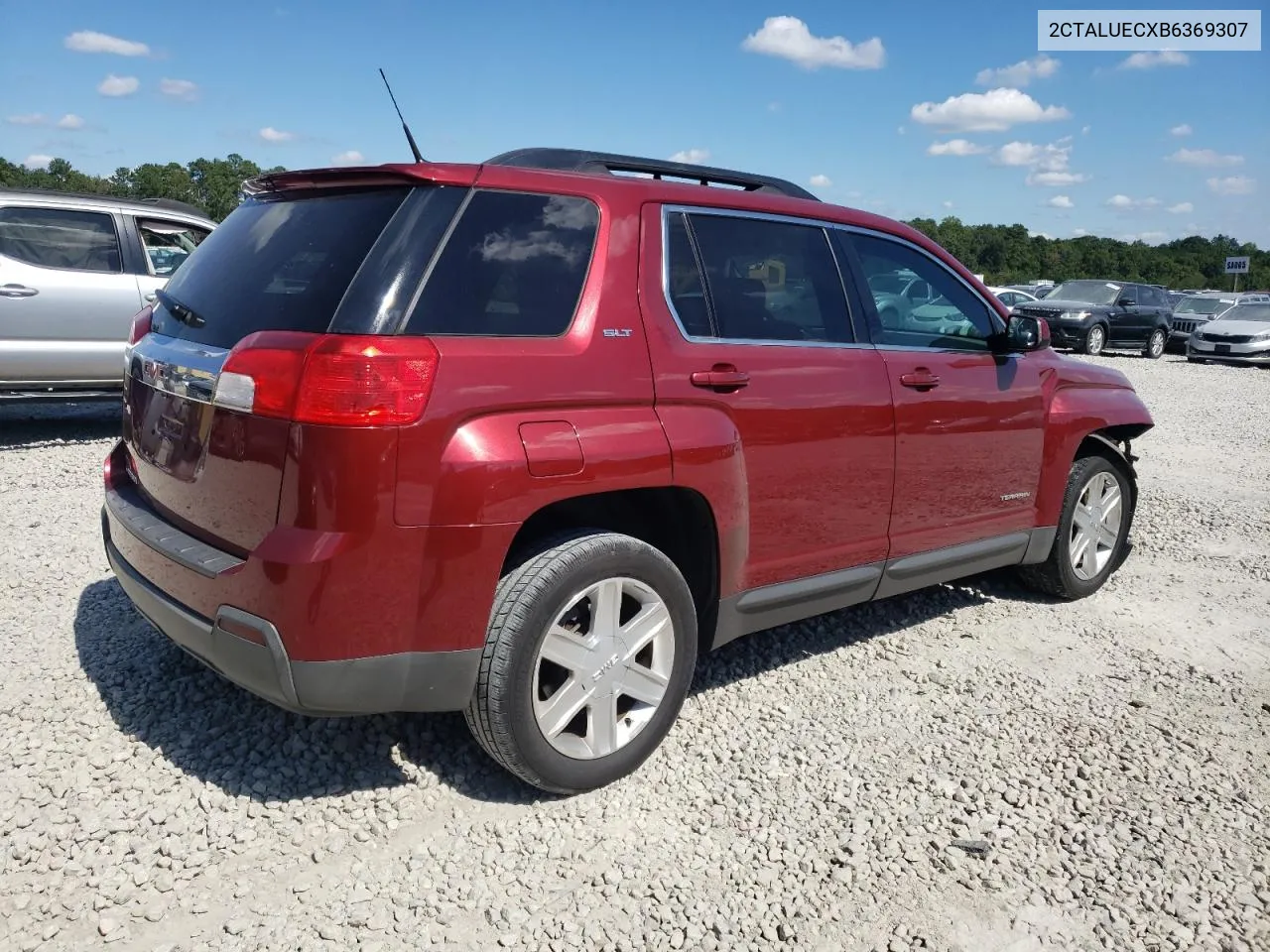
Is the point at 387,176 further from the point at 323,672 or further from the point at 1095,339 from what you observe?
the point at 1095,339

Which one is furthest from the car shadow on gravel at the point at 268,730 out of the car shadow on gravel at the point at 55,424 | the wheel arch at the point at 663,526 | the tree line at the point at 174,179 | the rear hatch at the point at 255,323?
the tree line at the point at 174,179

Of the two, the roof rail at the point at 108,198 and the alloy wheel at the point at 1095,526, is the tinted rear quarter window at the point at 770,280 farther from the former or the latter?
the roof rail at the point at 108,198

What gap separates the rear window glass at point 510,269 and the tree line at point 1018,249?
74.3 m

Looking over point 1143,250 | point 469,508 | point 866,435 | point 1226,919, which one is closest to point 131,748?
point 469,508

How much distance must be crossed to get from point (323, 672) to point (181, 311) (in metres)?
1.32

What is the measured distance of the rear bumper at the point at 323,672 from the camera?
2461 millimetres

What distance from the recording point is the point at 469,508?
2.50 m

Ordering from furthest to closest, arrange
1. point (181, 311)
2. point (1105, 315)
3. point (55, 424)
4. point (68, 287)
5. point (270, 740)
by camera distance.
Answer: point (1105, 315)
point (55, 424)
point (68, 287)
point (270, 740)
point (181, 311)

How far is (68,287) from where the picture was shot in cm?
751

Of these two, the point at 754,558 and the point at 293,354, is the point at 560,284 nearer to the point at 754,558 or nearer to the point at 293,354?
the point at 293,354

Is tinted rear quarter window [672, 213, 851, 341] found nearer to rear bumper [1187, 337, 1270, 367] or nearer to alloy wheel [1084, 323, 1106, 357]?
alloy wheel [1084, 323, 1106, 357]

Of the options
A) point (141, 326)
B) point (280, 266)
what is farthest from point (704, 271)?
point (141, 326)

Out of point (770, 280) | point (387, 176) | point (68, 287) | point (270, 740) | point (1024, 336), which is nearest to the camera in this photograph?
point (387, 176)

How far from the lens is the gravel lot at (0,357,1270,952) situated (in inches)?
95.9
